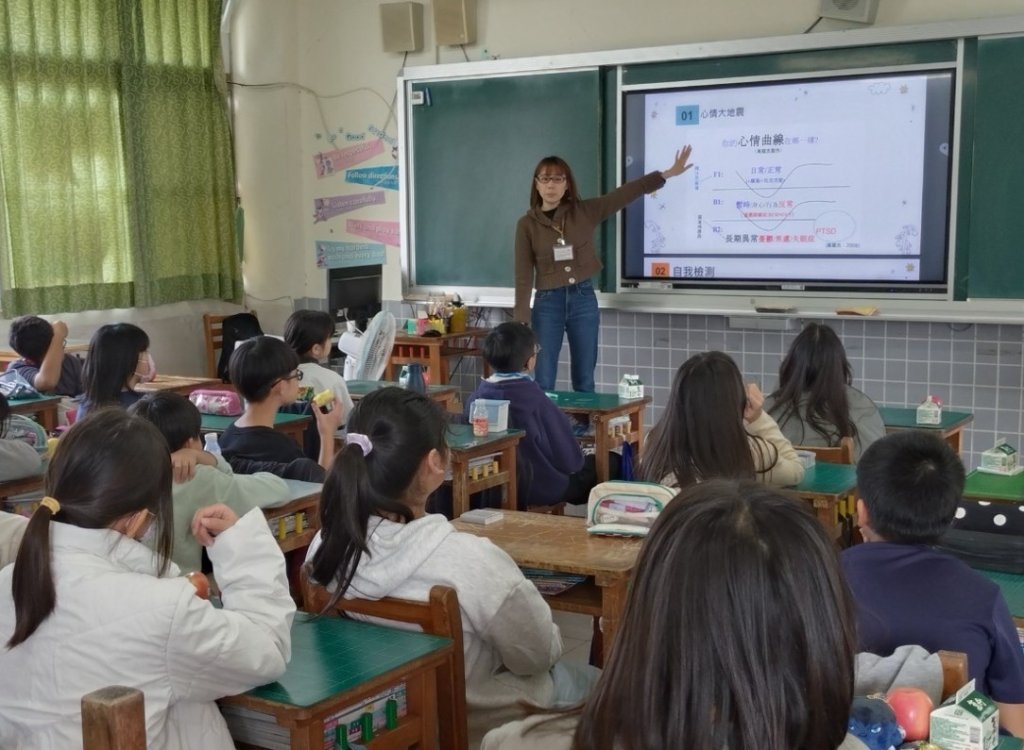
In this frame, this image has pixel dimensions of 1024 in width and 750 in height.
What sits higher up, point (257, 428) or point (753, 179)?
point (753, 179)

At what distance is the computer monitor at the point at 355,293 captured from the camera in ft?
20.5

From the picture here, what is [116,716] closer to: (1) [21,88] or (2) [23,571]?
(2) [23,571]

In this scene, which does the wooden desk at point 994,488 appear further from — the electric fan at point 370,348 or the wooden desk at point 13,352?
the wooden desk at point 13,352

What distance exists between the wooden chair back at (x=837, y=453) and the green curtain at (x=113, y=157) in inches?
177

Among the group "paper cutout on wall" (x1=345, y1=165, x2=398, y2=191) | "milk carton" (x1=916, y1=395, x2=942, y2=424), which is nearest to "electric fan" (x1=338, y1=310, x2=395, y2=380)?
"paper cutout on wall" (x1=345, y1=165, x2=398, y2=191)

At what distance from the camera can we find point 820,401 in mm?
4230

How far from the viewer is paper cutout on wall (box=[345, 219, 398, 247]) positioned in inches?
307

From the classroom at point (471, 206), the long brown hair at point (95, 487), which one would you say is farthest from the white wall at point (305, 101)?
the long brown hair at point (95, 487)

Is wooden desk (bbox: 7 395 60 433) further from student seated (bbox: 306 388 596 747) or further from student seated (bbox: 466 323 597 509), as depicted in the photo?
student seated (bbox: 306 388 596 747)

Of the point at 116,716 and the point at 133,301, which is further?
the point at 133,301

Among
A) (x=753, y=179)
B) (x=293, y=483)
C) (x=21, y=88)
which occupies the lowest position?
(x=293, y=483)

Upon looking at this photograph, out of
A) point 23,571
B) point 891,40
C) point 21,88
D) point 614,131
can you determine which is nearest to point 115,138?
point 21,88

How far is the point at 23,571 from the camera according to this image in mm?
1871

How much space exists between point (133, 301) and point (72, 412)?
2720 millimetres
